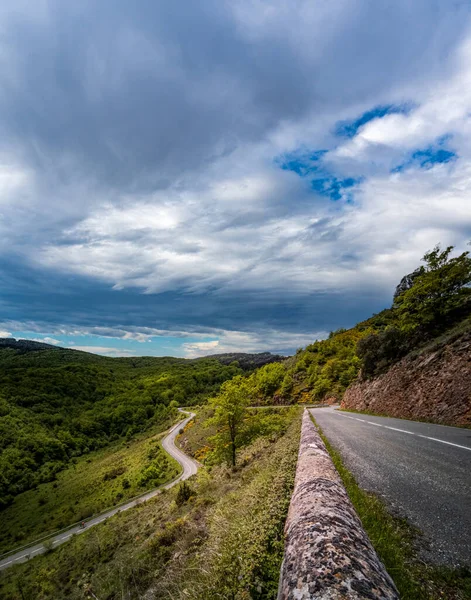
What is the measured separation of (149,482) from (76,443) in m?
90.5

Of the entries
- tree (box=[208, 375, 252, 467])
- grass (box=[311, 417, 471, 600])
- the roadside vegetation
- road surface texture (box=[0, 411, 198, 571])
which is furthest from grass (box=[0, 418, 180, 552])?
grass (box=[311, 417, 471, 600])

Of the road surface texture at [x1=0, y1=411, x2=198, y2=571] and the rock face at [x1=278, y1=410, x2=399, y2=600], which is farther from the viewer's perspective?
the road surface texture at [x1=0, y1=411, x2=198, y2=571]

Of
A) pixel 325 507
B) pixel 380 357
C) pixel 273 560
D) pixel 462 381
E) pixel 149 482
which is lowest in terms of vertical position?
pixel 149 482

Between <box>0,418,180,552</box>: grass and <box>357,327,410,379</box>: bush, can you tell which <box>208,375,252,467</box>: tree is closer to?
<box>357,327,410,379</box>: bush

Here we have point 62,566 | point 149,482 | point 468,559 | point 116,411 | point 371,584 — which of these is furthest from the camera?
point 116,411

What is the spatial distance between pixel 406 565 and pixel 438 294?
25.1 meters

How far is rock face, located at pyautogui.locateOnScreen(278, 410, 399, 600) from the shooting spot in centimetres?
188

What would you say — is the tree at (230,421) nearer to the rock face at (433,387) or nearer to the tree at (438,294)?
the rock face at (433,387)

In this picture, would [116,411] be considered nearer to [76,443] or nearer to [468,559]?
[76,443]

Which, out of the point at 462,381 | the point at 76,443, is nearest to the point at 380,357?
the point at 462,381

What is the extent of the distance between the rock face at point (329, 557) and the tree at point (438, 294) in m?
23.9

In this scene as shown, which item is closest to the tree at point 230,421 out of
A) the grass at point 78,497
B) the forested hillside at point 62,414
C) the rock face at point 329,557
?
the rock face at point 329,557

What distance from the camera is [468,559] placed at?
9.85 feet

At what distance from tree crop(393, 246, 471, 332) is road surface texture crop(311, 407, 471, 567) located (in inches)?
598
